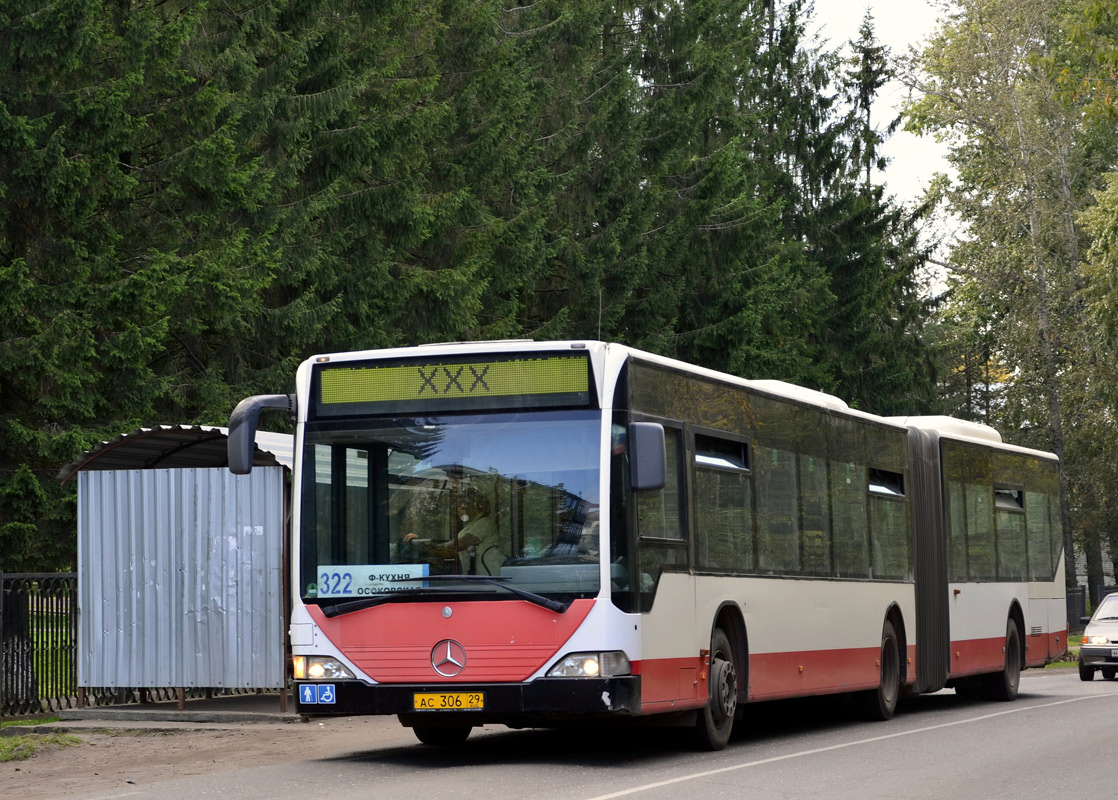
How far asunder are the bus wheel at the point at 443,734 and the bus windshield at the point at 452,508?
2.59 meters

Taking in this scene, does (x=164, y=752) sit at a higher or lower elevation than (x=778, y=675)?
lower

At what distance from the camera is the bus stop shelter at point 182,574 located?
56.9 feet

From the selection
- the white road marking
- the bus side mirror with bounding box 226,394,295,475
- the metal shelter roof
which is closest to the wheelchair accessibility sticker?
the bus side mirror with bounding box 226,394,295,475

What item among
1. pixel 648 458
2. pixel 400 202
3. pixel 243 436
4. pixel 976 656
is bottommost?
pixel 976 656

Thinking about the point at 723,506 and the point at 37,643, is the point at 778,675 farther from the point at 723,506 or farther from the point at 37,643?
the point at 37,643

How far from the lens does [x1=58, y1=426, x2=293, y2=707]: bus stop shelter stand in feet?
56.9

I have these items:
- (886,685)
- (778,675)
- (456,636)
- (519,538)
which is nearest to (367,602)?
(456,636)

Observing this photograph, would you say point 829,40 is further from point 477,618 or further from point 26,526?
point 477,618

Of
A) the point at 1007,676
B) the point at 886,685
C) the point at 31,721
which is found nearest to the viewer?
the point at 31,721

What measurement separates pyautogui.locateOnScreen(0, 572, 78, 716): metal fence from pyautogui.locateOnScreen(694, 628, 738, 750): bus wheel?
7.58m

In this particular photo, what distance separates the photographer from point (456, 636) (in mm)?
12320

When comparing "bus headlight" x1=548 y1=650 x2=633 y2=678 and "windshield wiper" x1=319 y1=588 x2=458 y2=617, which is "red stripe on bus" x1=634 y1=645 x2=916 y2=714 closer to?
"bus headlight" x1=548 y1=650 x2=633 y2=678

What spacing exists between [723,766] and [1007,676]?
35.3ft

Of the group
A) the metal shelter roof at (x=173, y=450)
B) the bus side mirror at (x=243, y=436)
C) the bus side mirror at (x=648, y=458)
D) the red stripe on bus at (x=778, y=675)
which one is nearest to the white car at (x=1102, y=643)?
the red stripe on bus at (x=778, y=675)
